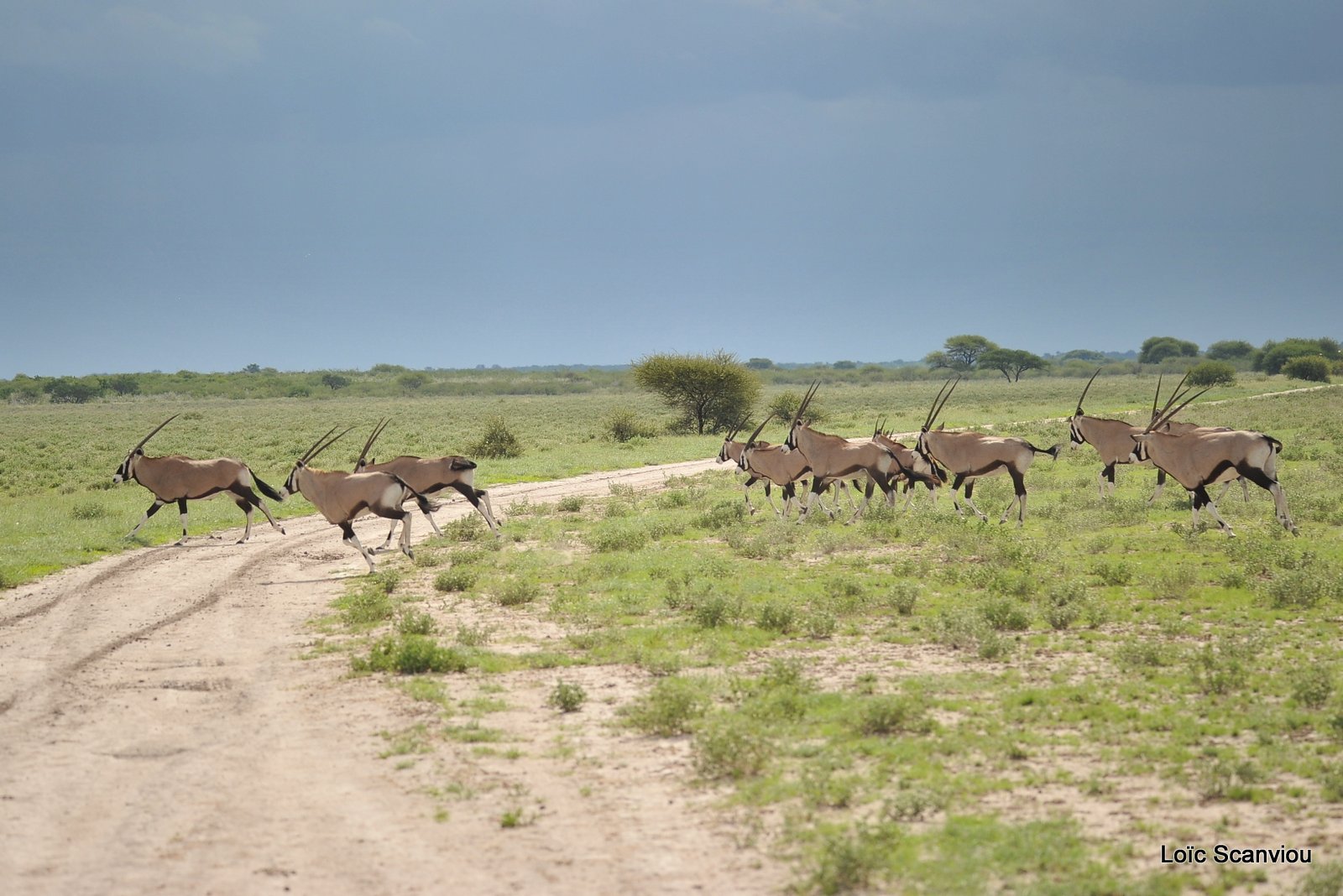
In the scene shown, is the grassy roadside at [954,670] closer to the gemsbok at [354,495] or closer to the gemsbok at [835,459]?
the gemsbok at [354,495]

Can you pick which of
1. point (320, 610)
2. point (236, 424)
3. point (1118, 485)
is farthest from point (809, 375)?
point (320, 610)

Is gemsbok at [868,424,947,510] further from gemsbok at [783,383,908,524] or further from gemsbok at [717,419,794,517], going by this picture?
gemsbok at [717,419,794,517]

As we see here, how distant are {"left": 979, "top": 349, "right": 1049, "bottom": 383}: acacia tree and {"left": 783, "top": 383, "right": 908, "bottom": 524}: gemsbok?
13281cm

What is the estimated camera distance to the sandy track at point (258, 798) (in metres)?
6.29

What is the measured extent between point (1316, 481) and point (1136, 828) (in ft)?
65.8

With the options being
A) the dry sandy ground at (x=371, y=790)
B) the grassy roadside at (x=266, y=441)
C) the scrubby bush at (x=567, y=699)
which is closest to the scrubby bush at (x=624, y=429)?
the grassy roadside at (x=266, y=441)

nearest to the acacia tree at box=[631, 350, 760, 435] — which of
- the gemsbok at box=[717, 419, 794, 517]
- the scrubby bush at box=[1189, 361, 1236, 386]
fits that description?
the gemsbok at box=[717, 419, 794, 517]

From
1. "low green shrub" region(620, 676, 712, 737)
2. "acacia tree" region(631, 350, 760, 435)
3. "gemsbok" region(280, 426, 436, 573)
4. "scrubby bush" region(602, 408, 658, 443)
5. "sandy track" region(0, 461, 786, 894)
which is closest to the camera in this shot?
"sandy track" region(0, 461, 786, 894)

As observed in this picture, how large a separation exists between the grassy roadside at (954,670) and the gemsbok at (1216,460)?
639mm

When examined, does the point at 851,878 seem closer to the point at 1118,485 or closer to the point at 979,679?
the point at 979,679

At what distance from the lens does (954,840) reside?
21.1 ft

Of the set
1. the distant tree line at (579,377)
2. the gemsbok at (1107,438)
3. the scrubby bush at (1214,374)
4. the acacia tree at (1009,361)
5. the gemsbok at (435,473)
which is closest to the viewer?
the gemsbok at (435,473)

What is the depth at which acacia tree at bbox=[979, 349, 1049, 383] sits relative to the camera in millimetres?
147750

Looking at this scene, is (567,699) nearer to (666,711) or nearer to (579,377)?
(666,711)
